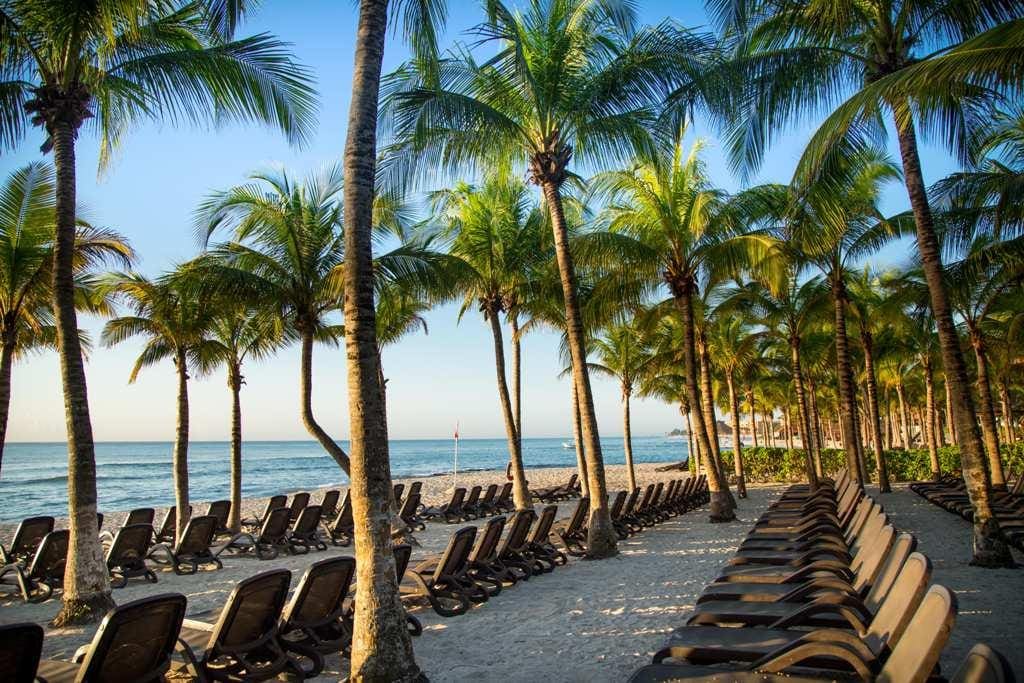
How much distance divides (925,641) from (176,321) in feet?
49.2

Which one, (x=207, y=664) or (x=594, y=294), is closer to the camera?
(x=207, y=664)

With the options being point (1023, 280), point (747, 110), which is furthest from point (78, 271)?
point (1023, 280)

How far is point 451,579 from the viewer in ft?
24.0

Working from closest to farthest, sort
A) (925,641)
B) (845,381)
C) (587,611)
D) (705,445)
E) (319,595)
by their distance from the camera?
(925,641) → (319,595) → (587,611) → (705,445) → (845,381)

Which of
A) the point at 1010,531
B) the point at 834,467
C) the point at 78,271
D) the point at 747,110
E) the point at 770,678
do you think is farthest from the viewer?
the point at 834,467

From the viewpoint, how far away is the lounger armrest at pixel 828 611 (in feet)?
13.1

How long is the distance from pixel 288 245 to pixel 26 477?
206 feet

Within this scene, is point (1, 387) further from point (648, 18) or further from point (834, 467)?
point (834, 467)

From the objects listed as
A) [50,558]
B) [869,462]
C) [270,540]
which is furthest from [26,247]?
[869,462]

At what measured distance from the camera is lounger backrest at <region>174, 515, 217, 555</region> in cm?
1055

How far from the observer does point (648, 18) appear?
10.9 m

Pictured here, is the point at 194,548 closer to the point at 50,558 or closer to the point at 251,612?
the point at 50,558

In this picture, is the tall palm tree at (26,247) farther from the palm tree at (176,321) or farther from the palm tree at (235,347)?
the palm tree at (235,347)

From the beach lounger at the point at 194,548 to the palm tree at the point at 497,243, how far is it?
7758 millimetres
